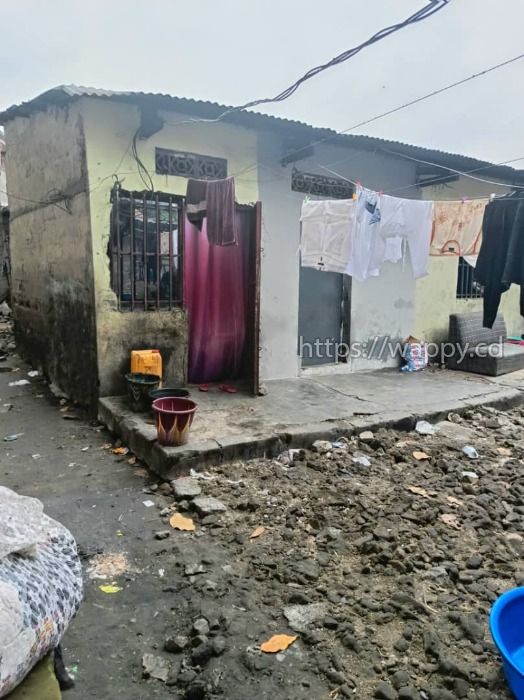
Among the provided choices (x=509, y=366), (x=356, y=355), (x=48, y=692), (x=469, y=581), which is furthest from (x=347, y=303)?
(x=48, y=692)

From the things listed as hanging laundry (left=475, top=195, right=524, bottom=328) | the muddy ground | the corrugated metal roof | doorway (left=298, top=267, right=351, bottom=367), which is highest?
the corrugated metal roof

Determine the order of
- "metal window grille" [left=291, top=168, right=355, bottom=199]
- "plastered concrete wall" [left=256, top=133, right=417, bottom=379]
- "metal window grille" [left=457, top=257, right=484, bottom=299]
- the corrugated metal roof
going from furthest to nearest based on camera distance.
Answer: "metal window grille" [left=457, top=257, right=484, bottom=299]
"metal window grille" [left=291, top=168, right=355, bottom=199]
"plastered concrete wall" [left=256, top=133, right=417, bottom=379]
the corrugated metal roof

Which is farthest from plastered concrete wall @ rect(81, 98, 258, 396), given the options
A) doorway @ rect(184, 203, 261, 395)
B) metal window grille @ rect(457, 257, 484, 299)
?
metal window grille @ rect(457, 257, 484, 299)

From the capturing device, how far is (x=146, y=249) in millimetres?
6059

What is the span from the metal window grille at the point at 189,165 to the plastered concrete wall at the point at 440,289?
4127 millimetres

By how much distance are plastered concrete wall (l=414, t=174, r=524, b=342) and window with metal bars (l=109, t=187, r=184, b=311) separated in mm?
4690

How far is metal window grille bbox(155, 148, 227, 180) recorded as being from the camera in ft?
20.0

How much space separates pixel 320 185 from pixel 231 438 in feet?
14.4

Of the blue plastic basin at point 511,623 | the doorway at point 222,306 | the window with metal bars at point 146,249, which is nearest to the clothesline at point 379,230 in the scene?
the doorway at point 222,306

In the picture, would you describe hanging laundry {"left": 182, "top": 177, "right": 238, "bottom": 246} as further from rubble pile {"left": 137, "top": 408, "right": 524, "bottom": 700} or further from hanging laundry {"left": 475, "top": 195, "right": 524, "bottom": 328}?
hanging laundry {"left": 475, "top": 195, "right": 524, "bottom": 328}

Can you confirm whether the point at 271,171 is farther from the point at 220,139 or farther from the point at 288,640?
the point at 288,640

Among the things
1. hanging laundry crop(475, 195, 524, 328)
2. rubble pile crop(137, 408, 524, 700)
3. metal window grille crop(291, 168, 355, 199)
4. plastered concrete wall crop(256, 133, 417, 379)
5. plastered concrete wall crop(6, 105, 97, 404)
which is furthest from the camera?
metal window grille crop(291, 168, 355, 199)

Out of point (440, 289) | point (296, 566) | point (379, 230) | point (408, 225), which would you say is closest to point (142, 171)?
point (379, 230)

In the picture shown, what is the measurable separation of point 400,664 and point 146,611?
1377mm
